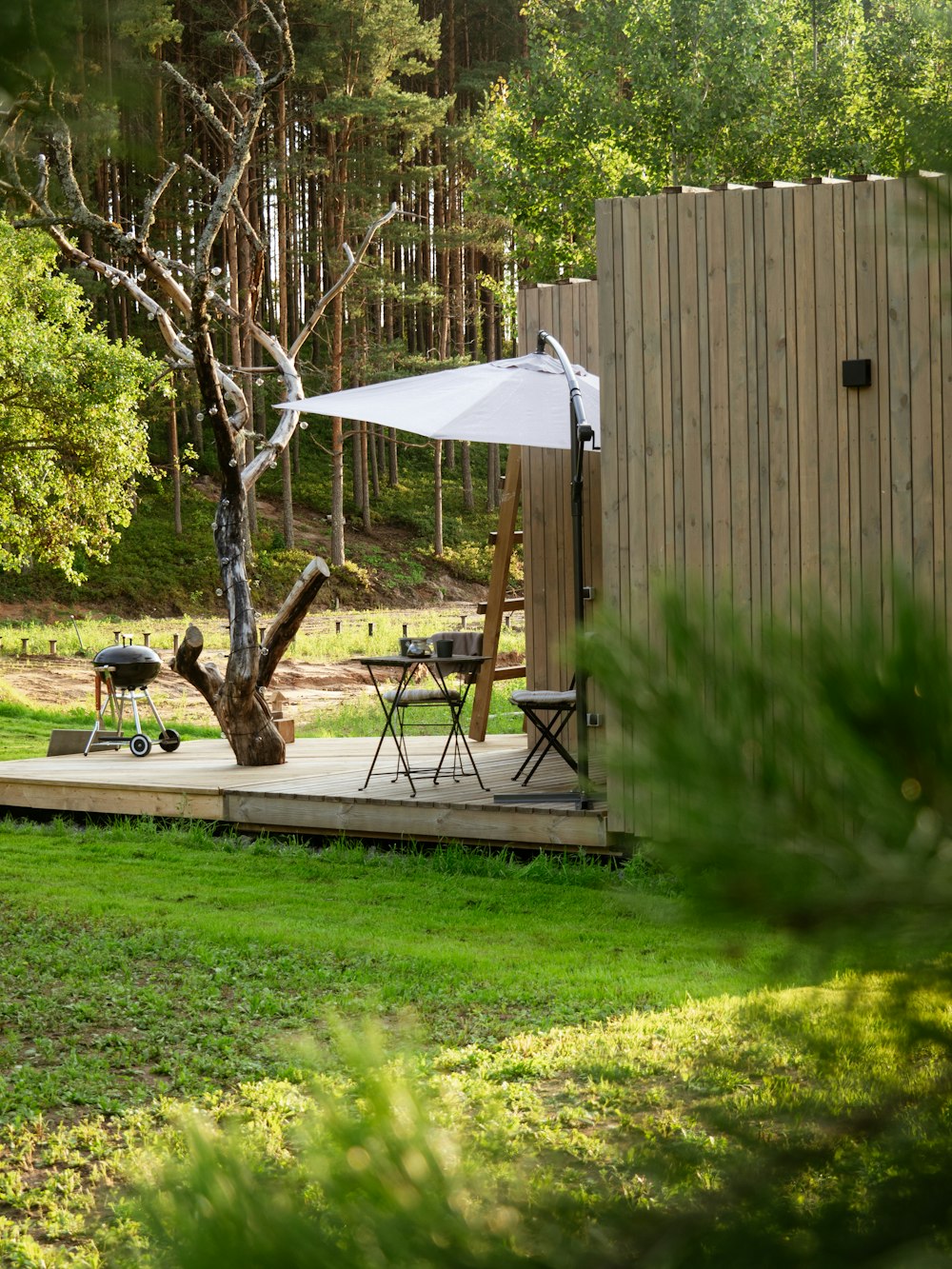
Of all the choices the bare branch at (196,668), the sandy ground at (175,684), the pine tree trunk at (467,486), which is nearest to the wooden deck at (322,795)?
the bare branch at (196,668)

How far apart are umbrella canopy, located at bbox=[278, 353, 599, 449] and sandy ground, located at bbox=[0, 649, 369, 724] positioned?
7557mm

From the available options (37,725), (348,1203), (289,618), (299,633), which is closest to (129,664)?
(289,618)

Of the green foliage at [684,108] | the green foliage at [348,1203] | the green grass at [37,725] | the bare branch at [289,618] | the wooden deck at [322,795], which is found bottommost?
the green grass at [37,725]

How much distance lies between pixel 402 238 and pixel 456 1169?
30.7 meters

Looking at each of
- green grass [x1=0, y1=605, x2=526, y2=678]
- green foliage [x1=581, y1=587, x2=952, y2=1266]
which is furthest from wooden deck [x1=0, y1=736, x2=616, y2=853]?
green grass [x1=0, y1=605, x2=526, y2=678]

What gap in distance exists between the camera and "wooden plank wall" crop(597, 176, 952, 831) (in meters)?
5.91

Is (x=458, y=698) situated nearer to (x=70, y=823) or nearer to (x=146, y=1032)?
(x=70, y=823)

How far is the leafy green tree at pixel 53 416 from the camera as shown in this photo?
17.1 meters

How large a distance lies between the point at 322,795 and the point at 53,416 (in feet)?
37.4

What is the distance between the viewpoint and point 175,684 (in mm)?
18438

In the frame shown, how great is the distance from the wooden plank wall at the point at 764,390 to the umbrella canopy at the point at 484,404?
1.05m

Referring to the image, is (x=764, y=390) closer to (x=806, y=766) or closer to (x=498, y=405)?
(x=498, y=405)

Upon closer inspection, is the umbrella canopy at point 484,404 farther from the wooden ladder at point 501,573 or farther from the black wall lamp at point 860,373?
the black wall lamp at point 860,373

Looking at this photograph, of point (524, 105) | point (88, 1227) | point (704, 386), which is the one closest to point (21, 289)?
point (524, 105)
